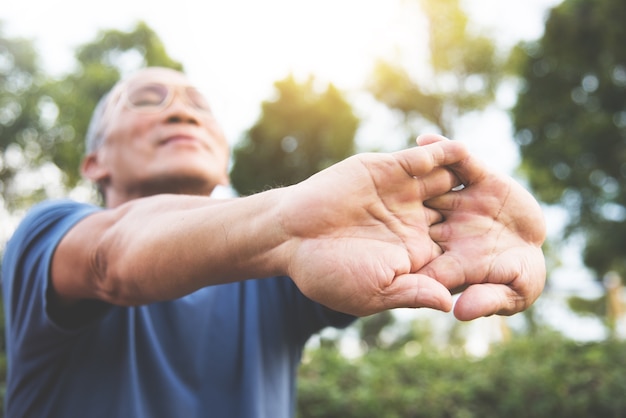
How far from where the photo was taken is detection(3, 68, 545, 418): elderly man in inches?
44.7

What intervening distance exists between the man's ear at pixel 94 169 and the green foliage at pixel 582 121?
994cm

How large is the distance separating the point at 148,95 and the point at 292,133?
14207mm

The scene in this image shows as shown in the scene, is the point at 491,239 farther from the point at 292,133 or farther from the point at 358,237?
the point at 292,133

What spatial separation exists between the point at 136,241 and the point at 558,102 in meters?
12.8

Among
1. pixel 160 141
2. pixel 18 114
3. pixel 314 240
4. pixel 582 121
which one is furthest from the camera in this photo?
pixel 18 114

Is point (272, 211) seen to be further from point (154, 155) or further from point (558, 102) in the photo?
point (558, 102)

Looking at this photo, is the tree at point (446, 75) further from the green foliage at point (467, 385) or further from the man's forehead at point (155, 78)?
the man's forehead at point (155, 78)

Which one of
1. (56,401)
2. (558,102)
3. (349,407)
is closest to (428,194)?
(56,401)

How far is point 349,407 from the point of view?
472 centimetres

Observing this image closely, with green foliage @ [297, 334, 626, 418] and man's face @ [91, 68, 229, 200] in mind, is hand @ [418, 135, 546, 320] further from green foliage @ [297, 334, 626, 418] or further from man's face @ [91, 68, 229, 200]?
green foliage @ [297, 334, 626, 418]

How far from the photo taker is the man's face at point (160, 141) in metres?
2.15

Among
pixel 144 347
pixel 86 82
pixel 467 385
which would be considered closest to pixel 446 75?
pixel 86 82

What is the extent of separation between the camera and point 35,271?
1.56 metres

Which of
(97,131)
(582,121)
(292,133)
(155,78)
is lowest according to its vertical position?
(97,131)
